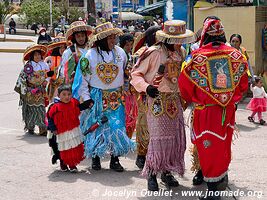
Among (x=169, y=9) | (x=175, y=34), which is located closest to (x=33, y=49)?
(x=175, y=34)

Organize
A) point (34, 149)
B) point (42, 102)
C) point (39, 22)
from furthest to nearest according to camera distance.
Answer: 1. point (39, 22)
2. point (42, 102)
3. point (34, 149)

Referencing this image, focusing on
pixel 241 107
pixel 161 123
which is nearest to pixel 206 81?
pixel 161 123

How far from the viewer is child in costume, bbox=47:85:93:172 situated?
6004mm

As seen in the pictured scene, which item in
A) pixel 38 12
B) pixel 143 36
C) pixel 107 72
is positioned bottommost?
pixel 107 72

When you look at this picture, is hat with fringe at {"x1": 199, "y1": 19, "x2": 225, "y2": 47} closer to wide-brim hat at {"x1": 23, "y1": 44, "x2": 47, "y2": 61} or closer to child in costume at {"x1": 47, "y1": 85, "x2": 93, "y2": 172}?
child in costume at {"x1": 47, "y1": 85, "x2": 93, "y2": 172}

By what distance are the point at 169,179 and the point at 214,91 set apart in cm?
128

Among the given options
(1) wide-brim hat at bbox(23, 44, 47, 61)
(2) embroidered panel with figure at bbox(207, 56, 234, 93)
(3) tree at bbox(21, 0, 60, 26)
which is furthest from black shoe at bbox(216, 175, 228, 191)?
(3) tree at bbox(21, 0, 60, 26)

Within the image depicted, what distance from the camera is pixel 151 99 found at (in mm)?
5207

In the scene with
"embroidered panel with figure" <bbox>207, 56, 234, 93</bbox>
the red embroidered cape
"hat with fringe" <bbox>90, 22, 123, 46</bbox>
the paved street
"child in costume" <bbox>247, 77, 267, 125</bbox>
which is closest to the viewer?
"embroidered panel with figure" <bbox>207, 56, 234, 93</bbox>

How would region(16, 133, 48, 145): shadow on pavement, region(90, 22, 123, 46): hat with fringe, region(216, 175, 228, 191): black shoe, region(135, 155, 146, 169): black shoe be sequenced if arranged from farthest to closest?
region(16, 133, 48, 145): shadow on pavement → region(135, 155, 146, 169): black shoe → region(90, 22, 123, 46): hat with fringe → region(216, 175, 228, 191): black shoe

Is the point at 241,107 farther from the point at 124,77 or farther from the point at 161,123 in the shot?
the point at 161,123

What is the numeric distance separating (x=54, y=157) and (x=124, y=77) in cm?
133

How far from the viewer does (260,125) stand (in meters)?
8.87

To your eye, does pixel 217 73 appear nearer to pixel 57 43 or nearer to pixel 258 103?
pixel 57 43
